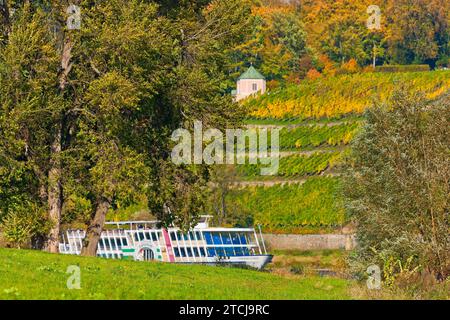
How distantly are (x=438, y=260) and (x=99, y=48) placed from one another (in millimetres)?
15287

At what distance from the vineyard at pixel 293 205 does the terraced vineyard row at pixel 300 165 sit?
5.41 feet

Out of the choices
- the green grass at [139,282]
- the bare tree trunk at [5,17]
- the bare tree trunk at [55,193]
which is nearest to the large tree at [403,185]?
the green grass at [139,282]

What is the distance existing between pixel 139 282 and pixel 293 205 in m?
66.3

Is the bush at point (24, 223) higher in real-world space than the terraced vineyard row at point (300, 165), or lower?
higher

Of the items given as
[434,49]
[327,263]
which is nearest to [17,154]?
[327,263]

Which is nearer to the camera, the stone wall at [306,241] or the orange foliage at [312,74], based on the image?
the stone wall at [306,241]

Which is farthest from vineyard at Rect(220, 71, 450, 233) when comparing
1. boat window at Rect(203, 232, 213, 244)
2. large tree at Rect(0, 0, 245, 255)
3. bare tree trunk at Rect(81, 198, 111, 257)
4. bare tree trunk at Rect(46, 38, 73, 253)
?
bare tree trunk at Rect(46, 38, 73, 253)

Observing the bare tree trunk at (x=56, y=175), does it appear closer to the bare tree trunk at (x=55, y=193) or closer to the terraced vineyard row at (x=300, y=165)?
the bare tree trunk at (x=55, y=193)

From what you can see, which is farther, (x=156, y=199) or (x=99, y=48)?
(x=156, y=199)

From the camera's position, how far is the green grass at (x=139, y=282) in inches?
1089

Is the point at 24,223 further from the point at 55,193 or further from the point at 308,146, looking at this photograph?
the point at 308,146

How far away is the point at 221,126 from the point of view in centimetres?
4769

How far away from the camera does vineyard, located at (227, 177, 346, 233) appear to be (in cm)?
9388

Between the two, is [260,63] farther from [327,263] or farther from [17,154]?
[17,154]
